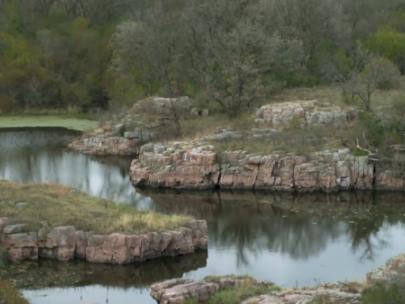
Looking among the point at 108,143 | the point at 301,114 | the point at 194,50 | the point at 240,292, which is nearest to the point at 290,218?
the point at 301,114

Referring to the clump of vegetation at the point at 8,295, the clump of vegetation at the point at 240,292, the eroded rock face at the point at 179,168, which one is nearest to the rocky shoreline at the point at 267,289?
the clump of vegetation at the point at 240,292

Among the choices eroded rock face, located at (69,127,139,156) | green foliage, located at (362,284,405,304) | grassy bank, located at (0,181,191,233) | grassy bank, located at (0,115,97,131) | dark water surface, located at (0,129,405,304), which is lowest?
dark water surface, located at (0,129,405,304)

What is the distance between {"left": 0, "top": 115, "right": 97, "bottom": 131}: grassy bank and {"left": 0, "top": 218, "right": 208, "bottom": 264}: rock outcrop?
135ft

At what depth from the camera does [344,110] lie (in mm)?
55219

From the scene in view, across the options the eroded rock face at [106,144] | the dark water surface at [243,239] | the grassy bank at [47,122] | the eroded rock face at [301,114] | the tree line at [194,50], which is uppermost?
the tree line at [194,50]

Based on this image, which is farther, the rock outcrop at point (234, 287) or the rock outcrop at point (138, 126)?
the rock outcrop at point (138, 126)

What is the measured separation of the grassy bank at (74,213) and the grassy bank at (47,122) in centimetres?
3685

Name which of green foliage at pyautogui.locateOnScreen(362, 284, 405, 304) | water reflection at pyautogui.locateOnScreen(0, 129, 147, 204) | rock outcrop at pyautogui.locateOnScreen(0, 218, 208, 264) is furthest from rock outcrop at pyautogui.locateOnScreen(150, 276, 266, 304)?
water reflection at pyautogui.locateOnScreen(0, 129, 147, 204)

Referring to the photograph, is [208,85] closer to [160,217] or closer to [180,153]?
[180,153]

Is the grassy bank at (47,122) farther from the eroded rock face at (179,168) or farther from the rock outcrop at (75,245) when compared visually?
the rock outcrop at (75,245)

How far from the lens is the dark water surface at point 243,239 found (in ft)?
104

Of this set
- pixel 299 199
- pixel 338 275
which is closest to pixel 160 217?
pixel 338 275

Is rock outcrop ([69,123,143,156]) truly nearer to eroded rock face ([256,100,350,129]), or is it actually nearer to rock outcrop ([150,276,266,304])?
eroded rock face ([256,100,350,129])

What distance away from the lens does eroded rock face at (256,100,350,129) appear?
5434 centimetres
